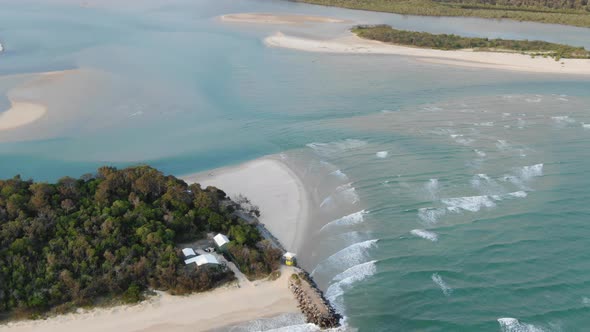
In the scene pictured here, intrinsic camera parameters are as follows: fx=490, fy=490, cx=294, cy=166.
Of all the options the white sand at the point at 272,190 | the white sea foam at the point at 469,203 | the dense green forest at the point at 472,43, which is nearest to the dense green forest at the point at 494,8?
the dense green forest at the point at 472,43

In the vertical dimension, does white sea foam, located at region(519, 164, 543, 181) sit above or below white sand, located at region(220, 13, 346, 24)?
below

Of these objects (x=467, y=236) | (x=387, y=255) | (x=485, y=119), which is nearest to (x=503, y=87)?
(x=485, y=119)

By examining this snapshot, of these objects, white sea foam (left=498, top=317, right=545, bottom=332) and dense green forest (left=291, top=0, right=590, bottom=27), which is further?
dense green forest (left=291, top=0, right=590, bottom=27)

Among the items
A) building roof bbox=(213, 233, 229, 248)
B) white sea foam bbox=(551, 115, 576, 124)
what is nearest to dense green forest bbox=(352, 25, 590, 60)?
white sea foam bbox=(551, 115, 576, 124)

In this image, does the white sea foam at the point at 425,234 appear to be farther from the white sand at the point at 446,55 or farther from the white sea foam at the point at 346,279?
the white sand at the point at 446,55

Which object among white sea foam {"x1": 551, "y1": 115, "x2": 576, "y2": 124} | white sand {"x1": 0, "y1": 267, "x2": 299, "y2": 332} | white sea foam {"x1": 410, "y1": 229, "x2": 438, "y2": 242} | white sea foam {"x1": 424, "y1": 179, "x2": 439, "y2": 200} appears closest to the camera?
Answer: white sand {"x1": 0, "y1": 267, "x2": 299, "y2": 332}

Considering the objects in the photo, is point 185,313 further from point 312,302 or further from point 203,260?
point 312,302

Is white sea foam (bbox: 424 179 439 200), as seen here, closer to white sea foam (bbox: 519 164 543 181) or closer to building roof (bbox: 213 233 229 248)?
white sea foam (bbox: 519 164 543 181)

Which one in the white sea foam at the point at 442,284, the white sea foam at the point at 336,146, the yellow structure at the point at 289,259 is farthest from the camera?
the white sea foam at the point at 336,146
